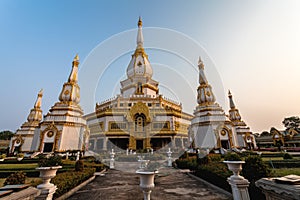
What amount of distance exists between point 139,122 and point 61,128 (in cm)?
1345

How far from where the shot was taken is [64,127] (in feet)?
83.5

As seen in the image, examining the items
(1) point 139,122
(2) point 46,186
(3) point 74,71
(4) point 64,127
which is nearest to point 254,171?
(2) point 46,186

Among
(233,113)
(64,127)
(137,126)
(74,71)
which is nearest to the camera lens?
(64,127)

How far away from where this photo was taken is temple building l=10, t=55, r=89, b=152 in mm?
24391

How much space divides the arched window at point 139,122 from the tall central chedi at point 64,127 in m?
9.91

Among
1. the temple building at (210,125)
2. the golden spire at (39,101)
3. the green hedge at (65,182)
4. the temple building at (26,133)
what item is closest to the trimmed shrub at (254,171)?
the green hedge at (65,182)

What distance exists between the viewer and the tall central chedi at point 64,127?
2433 centimetres

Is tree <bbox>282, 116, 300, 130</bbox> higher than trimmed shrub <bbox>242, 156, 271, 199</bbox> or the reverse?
higher

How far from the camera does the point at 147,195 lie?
3.97 metres

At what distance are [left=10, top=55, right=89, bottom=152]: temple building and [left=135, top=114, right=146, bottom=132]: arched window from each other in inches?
390

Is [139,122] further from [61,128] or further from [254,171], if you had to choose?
[254,171]

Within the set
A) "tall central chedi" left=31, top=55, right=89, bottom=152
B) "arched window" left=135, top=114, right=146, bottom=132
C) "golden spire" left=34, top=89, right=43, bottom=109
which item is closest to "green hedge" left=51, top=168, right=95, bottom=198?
"arched window" left=135, top=114, right=146, bottom=132

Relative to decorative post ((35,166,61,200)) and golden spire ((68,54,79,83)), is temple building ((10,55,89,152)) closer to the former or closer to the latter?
golden spire ((68,54,79,83))

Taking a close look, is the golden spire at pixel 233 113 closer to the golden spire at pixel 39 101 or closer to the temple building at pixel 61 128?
the temple building at pixel 61 128
